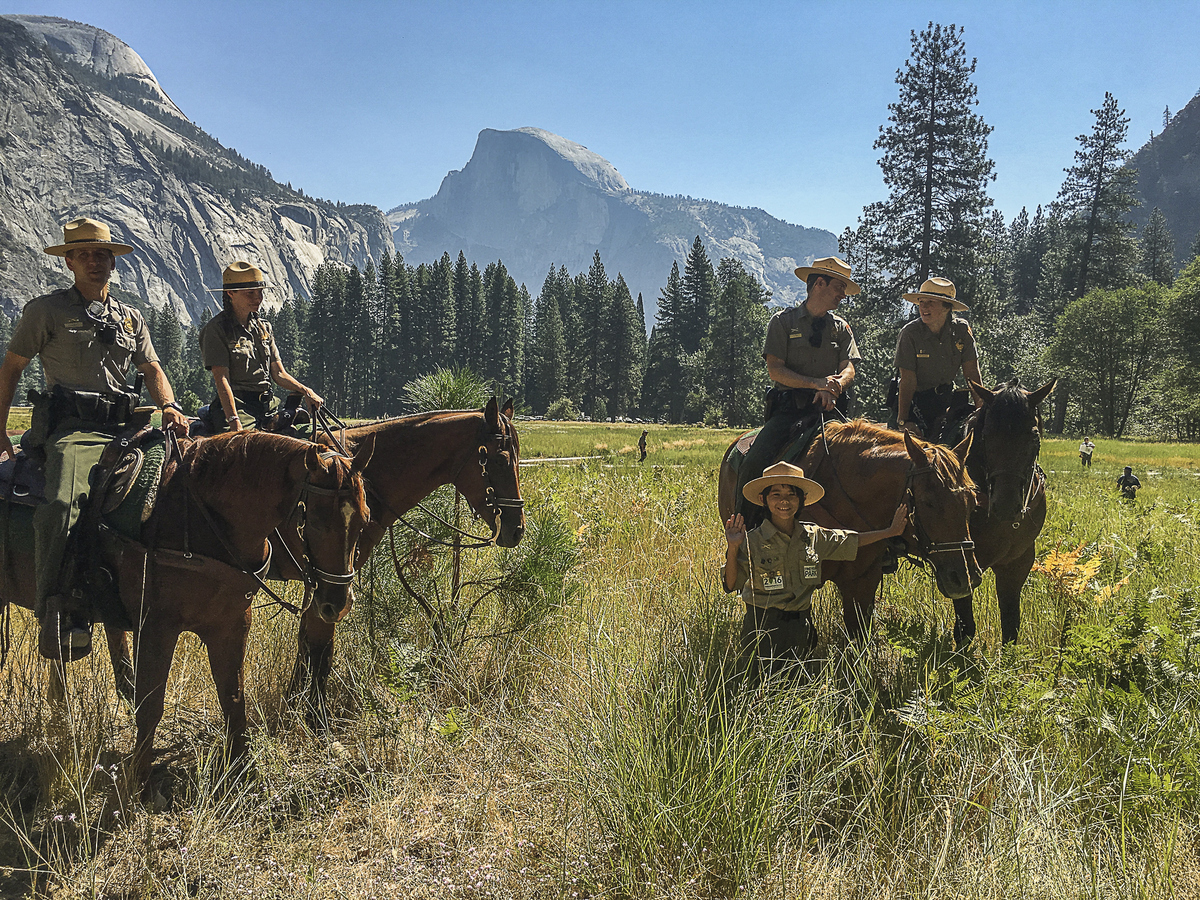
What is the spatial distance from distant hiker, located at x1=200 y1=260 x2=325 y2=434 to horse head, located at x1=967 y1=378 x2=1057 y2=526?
552cm

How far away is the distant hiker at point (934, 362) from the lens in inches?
246

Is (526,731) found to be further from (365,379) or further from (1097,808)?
(365,379)

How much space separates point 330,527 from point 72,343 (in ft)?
7.29

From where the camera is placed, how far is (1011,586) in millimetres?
5363

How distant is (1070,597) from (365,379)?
9797cm

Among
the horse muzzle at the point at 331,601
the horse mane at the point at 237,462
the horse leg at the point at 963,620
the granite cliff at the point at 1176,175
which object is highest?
the granite cliff at the point at 1176,175

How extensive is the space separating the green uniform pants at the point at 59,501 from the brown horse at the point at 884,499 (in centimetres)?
490

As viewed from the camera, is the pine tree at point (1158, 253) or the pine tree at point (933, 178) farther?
the pine tree at point (1158, 253)

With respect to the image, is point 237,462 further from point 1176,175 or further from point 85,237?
point 1176,175

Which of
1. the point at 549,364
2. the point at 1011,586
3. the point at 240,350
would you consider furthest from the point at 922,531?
the point at 549,364

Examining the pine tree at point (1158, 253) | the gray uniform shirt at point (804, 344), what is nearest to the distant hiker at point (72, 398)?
the gray uniform shirt at point (804, 344)

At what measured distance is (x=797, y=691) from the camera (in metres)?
3.87

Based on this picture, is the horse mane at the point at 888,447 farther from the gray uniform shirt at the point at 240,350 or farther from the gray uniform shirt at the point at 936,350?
the gray uniform shirt at the point at 240,350

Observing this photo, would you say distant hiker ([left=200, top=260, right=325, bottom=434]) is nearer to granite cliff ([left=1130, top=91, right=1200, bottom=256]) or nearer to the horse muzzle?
the horse muzzle
